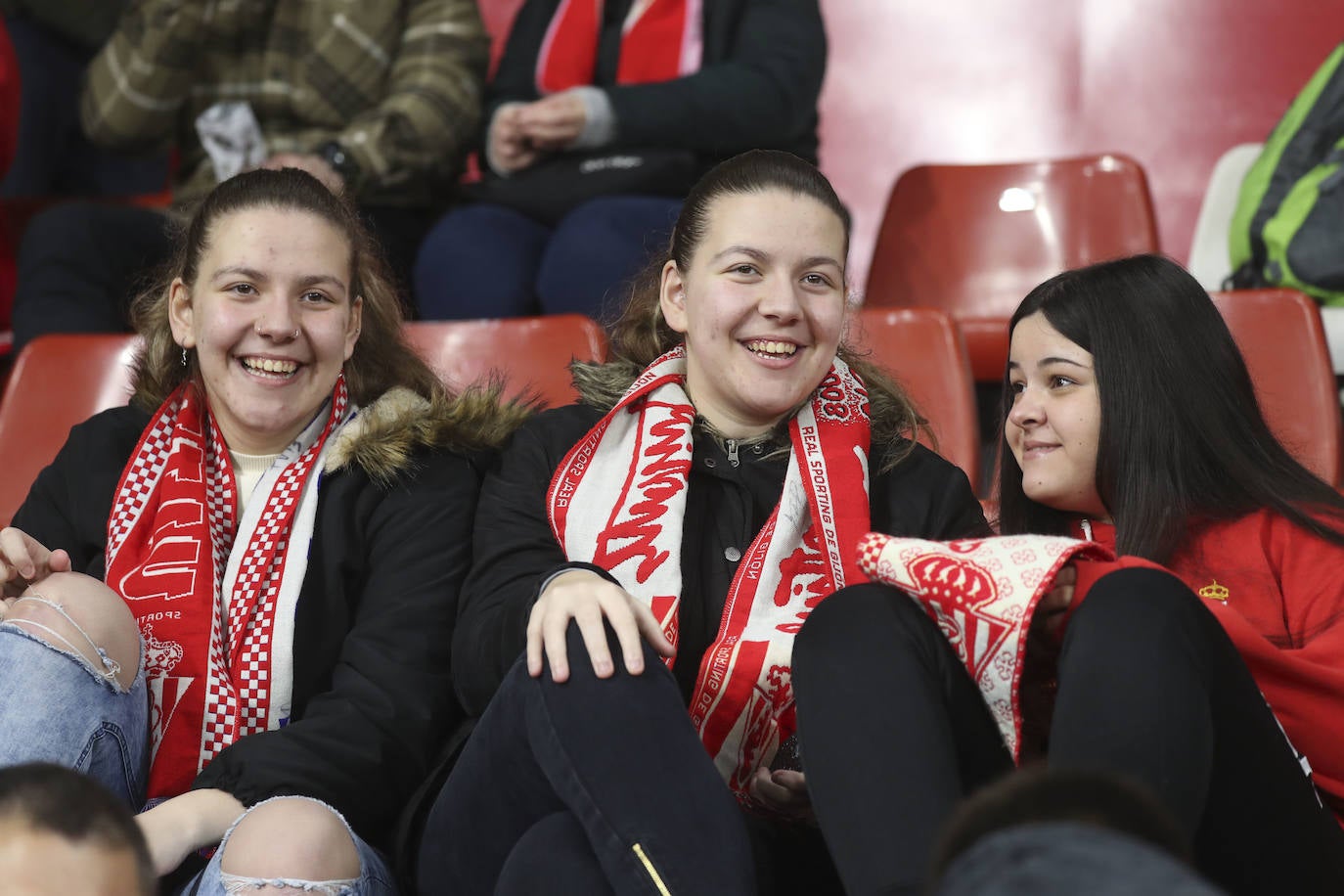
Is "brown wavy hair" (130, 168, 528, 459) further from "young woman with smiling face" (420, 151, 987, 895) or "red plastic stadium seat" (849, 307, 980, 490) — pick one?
"red plastic stadium seat" (849, 307, 980, 490)

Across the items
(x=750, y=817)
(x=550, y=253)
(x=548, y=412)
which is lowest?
(x=750, y=817)

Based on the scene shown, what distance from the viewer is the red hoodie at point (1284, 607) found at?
1.10 meters

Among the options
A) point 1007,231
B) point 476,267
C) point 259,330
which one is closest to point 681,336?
point 259,330

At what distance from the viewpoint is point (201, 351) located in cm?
149

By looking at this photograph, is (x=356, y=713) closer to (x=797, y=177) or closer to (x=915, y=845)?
(x=915, y=845)

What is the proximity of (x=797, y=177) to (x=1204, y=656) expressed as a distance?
69 centimetres

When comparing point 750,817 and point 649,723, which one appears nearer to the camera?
point 649,723

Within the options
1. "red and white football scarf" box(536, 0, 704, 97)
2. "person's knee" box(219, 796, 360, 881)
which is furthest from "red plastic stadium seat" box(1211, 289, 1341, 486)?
"person's knee" box(219, 796, 360, 881)

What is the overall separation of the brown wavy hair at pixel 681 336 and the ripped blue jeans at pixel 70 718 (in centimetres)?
57

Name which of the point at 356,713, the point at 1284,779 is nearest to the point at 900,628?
the point at 1284,779

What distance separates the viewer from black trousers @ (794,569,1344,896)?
2.96ft

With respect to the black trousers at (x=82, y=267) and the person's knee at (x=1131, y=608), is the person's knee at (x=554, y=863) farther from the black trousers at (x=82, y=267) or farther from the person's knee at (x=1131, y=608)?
the black trousers at (x=82, y=267)

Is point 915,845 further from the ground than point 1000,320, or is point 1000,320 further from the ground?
point 1000,320

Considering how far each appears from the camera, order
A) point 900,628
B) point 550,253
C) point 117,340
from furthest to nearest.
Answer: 1. point 550,253
2. point 117,340
3. point 900,628
